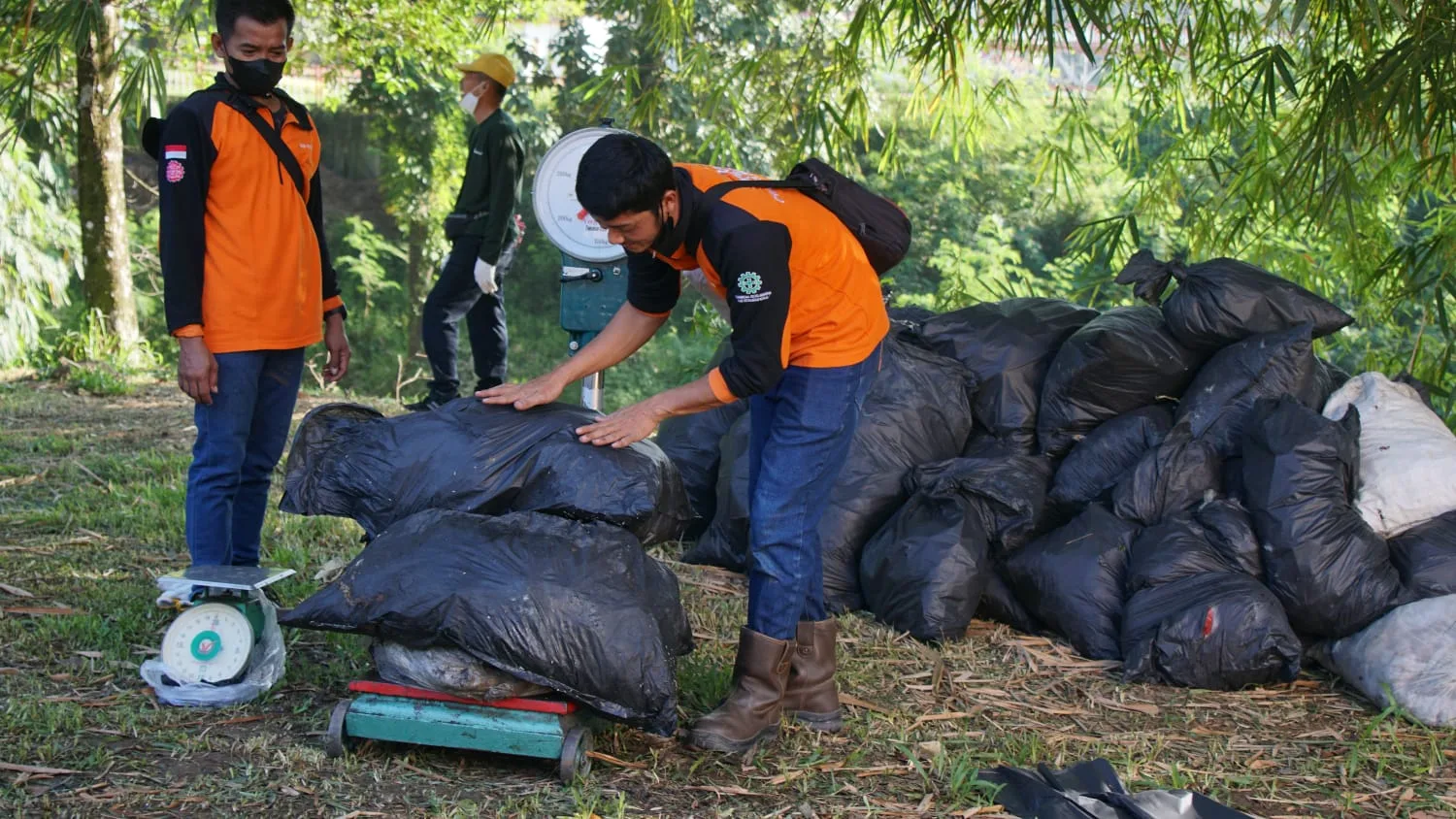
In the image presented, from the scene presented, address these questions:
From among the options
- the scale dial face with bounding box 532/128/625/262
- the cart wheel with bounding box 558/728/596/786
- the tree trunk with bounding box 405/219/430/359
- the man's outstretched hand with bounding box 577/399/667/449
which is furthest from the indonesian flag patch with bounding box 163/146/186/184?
the tree trunk with bounding box 405/219/430/359

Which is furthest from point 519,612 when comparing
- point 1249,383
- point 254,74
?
point 1249,383

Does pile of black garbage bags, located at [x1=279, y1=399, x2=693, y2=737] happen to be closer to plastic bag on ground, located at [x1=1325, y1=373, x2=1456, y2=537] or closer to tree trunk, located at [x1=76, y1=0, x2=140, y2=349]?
plastic bag on ground, located at [x1=1325, y1=373, x2=1456, y2=537]

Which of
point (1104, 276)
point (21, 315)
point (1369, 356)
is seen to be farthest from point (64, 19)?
point (21, 315)

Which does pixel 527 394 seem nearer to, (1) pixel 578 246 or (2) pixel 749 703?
(2) pixel 749 703

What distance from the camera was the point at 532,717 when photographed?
2.65 metres

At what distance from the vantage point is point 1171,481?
3.86m

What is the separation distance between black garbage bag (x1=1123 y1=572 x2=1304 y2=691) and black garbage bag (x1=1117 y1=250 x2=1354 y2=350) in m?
0.93

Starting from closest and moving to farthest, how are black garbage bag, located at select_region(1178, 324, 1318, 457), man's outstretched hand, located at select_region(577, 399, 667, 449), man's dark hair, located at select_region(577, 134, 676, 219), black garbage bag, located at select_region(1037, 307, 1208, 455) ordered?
man's dark hair, located at select_region(577, 134, 676, 219), man's outstretched hand, located at select_region(577, 399, 667, 449), black garbage bag, located at select_region(1178, 324, 1318, 457), black garbage bag, located at select_region(1037, 307, 1208, 455)

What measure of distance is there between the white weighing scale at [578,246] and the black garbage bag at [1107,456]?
1.66 m

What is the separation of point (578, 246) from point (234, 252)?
1.46m

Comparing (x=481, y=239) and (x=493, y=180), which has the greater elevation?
(x=493, y=180)

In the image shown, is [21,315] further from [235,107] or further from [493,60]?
→ [235,107]

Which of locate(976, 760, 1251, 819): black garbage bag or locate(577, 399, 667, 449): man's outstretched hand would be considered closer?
locate(976, 760, 1251, 819): black garbage bag

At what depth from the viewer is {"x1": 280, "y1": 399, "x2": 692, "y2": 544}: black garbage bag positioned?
288 cm
